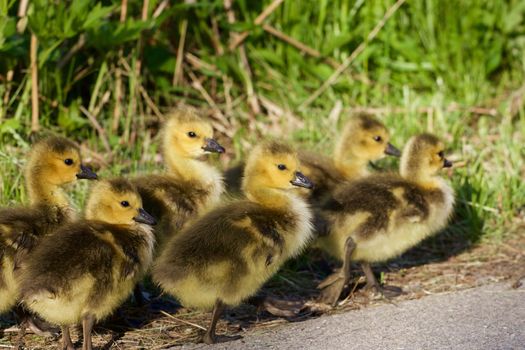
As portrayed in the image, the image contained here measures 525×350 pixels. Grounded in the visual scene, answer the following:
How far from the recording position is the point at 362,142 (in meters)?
6.04

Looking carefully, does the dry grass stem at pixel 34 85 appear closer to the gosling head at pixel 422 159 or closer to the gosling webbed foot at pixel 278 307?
the gosling webbed foot at pixel 278 307

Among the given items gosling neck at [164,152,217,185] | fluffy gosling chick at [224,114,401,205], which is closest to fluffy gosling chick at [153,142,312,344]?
gosling neck at [164,152,217,185]

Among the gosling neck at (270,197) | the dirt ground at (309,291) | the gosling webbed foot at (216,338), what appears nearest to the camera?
the gosling webbed foot at (216,338)

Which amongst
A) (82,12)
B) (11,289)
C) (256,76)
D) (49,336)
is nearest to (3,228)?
(11,289)

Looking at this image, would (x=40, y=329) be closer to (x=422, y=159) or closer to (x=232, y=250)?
(x=232, y=250)

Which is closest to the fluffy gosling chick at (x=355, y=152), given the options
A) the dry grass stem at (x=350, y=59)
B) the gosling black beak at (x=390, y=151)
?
the gosling black beak at (x=390, y=151)

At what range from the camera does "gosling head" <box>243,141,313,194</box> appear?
4.88m

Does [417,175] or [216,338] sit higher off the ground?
[417,175]

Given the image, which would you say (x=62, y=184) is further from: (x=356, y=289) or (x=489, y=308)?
(x=489, y=308)

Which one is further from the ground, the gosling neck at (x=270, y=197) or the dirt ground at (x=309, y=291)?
the gosling neck at (x=270, y=197)

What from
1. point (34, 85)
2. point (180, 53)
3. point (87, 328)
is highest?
point (180, 53)

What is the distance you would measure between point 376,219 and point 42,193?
1775mm

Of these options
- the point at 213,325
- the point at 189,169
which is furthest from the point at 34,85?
the point at 213,325

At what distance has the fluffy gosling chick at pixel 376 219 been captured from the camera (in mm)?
5164
